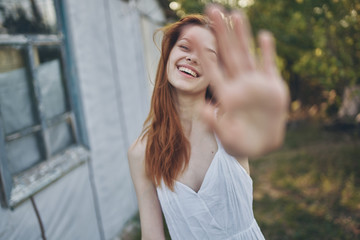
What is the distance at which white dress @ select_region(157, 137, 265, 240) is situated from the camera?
4.32 feet

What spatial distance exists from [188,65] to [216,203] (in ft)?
2.17

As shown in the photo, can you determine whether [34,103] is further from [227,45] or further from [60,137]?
[227,45]

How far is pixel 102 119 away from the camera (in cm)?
321

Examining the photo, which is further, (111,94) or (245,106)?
(111,94)

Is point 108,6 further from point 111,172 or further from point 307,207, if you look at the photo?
point 307,207

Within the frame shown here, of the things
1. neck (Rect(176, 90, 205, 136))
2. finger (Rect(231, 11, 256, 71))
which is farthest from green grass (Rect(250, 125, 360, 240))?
finger (Rect(231, 11, 256, 71))

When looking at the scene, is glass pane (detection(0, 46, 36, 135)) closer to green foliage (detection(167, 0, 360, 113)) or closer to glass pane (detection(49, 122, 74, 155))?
glass pane (detection(49, 122, 74, 155))

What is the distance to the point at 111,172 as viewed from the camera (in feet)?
11.0

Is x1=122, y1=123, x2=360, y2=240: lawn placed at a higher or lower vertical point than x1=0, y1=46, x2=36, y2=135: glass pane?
lower

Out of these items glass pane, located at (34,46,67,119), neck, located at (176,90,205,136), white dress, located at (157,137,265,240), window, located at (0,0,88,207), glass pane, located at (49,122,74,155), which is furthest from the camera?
glass pane, located at (49,122,74,155)

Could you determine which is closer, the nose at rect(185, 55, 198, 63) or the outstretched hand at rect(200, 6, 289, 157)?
the outstretched hand at rect(200, 6, 289, 157)

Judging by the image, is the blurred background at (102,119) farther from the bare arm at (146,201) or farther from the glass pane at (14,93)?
the bare arm at (146,201)

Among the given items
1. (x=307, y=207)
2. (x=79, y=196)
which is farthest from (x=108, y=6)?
(x=307, y=207)

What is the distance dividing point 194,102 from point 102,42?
2.17m
